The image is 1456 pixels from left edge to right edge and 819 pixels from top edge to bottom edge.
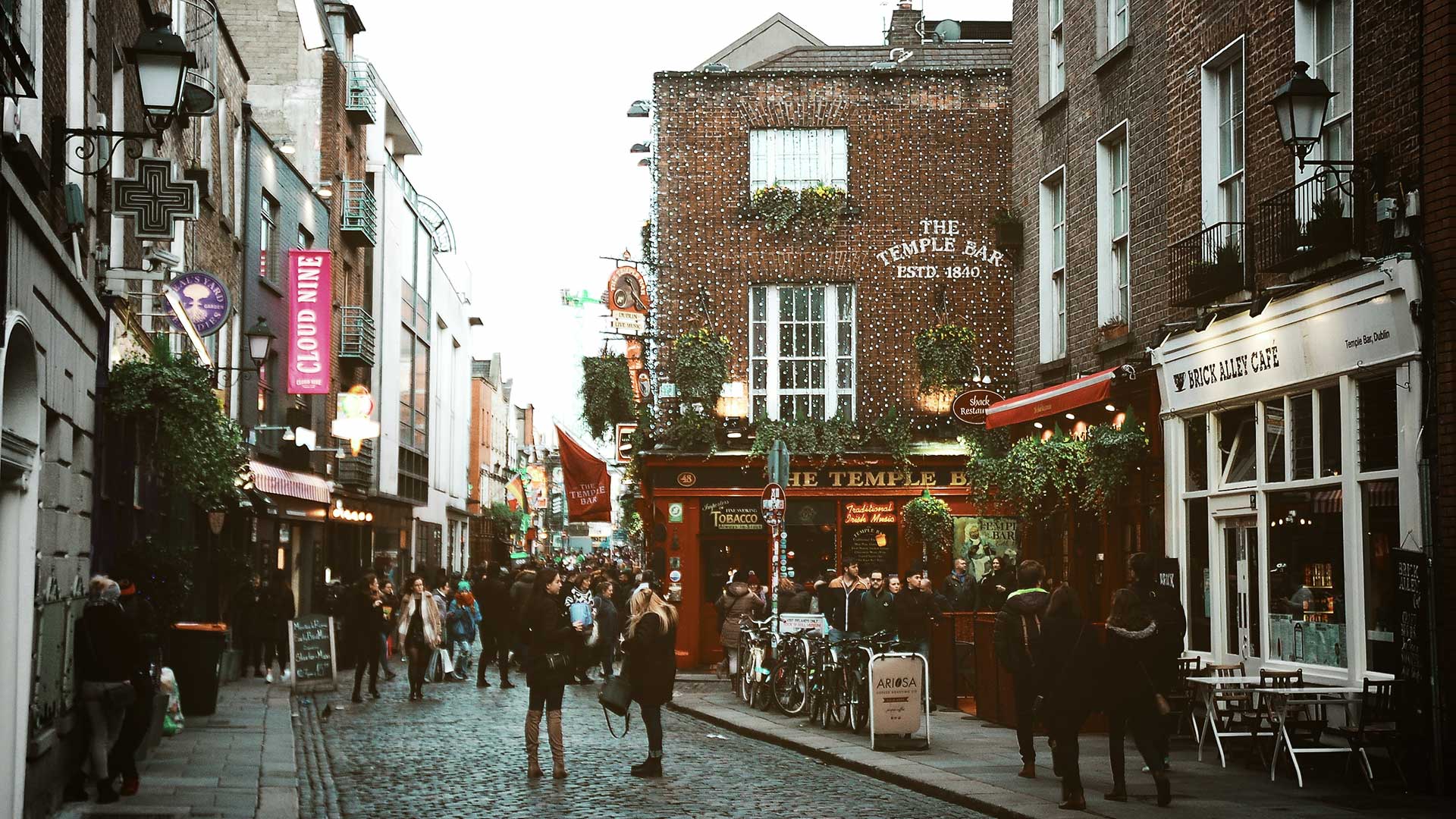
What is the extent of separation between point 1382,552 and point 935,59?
1994 cm

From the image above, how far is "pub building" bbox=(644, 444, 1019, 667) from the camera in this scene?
29.9m

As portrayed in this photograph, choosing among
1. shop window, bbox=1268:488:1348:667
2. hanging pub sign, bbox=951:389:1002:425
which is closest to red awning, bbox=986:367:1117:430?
hanging pub sign, bbox=951:389:1002:425

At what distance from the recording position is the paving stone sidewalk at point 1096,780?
11.5 metres

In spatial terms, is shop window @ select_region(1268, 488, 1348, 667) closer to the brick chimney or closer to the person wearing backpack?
the person wearing backpack

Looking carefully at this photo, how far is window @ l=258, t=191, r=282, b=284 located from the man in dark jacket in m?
22.0

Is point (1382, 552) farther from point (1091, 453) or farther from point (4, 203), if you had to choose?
point (4, 203)

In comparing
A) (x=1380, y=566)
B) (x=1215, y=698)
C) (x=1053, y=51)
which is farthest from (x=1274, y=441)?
(x=1053, y=51)

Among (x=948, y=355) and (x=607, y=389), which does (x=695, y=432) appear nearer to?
(x=607, y=389)

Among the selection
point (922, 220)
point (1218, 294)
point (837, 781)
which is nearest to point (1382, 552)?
point (1218, 294)

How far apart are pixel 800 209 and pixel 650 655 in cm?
1732

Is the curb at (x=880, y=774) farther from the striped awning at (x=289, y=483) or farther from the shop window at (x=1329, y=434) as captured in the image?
the striped awning at (x=289, y=483)

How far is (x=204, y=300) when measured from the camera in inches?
781

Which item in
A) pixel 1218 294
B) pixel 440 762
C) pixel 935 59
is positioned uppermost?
pixel 935 59

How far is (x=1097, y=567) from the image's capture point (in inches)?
816
